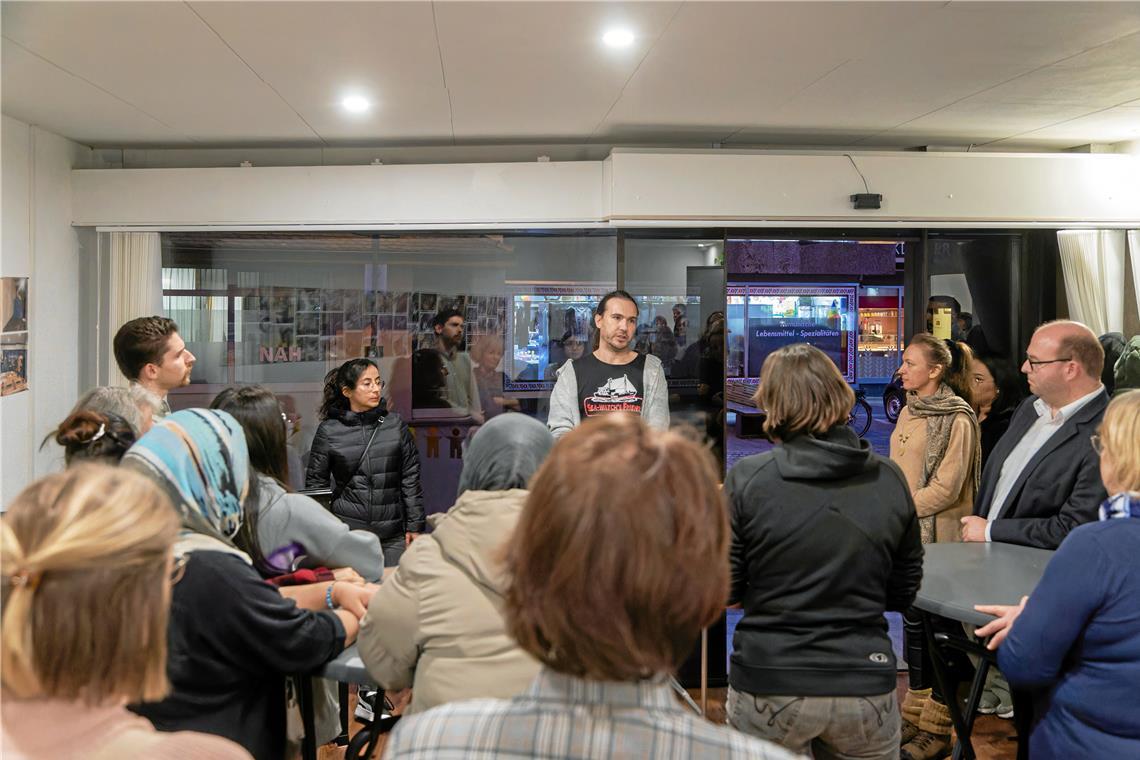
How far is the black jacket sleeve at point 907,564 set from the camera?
6.25 feet

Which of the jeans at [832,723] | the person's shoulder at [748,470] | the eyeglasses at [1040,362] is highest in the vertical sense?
the eyeglasses at [1040,362]

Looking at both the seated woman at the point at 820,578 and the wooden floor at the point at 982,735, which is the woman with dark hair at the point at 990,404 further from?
the seated woman at the point at 820,578

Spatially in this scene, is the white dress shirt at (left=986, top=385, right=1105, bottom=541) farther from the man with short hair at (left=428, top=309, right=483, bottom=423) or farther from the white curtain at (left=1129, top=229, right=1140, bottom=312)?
the man with short hair at (left=428, top=309, right=483, bottom=423)

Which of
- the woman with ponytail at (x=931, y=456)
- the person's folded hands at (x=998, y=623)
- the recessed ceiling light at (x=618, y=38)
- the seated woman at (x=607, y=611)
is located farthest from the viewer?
the woman with ponytail at (x=931, y=456)

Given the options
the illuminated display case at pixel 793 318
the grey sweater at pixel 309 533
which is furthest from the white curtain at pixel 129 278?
the illuminated display case at pixel 793 318

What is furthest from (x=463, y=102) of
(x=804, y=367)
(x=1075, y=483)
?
(x=1075, y=483)

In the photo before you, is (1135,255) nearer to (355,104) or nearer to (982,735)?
(982,735)

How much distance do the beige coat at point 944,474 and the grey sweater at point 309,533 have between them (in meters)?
2.26

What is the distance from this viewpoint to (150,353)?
124 inches

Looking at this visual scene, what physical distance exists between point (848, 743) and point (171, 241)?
179 inches

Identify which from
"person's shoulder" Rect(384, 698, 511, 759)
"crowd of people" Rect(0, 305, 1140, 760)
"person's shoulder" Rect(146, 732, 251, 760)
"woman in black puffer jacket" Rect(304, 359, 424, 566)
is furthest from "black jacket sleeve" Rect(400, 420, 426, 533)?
"person's shoulder" Rect(384, 698, 511, 759)

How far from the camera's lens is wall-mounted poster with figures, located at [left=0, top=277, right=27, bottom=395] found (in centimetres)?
404

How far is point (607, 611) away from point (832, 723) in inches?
50.1

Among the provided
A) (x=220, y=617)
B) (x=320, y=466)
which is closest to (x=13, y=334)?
(x=320, y=466)
